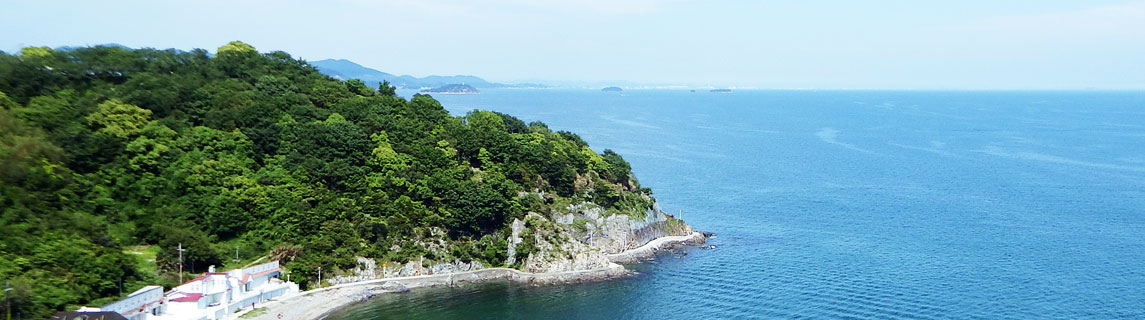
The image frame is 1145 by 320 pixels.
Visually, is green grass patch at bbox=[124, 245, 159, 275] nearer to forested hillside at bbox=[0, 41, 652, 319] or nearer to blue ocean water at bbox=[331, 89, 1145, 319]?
forested hillside at bbox=[0, 41, 652, 319]

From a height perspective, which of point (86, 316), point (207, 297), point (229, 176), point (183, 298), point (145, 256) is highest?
point (229, 176)

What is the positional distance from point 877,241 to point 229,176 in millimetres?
50542

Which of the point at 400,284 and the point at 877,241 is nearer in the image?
the point at 400,284

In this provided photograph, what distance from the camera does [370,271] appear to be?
54.9 meters

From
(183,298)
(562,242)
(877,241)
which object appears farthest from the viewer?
(877,241)

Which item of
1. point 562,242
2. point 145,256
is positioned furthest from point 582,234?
point 145,256

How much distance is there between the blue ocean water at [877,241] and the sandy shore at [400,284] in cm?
128

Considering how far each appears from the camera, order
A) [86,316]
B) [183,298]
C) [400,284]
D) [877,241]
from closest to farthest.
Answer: [86,316], [183,298], [400,284], [877,241]

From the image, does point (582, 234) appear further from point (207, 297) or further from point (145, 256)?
point (145, 256)

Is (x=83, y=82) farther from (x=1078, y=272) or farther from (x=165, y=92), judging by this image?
(x=1078, y=272)

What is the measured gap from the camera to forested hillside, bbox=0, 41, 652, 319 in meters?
47.8

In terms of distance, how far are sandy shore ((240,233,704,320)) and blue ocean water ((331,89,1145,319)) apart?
128 centimetres

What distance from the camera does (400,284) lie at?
2152 inches

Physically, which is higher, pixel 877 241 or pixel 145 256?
pixel 145 256
